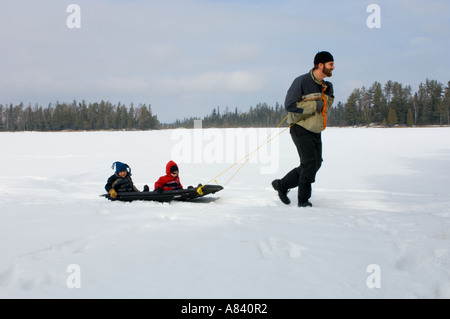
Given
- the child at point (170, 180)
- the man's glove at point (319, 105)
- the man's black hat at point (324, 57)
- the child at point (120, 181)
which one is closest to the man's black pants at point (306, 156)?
the man's glove at point (319, 105)

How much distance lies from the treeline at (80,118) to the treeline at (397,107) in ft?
209

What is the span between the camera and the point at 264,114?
140125 mm

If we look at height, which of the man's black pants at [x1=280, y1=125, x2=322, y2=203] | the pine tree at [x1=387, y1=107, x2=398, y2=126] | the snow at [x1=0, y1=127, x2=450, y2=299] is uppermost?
the pine tree at [x1=387, y1=107, x2=398, y2=126]

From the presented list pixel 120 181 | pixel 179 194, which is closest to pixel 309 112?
pixel 179 194

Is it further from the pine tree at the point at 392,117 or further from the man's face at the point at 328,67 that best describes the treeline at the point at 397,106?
the man's face at the point at 328,67

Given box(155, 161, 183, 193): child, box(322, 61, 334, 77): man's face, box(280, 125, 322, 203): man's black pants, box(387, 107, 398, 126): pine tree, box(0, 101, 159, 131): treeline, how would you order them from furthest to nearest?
box(0, 101, 159, 131): treeline, box(387, 107, 398, 126): pine tree, box(155, 161, 183, 193): child, box(280, 125, 322, 203): man's black pants, box(322, 61, 334, 77): man's face

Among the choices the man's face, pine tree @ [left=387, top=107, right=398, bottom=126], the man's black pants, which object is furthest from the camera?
pine tree @ [left=387, top=107, right=398, bottom=126]

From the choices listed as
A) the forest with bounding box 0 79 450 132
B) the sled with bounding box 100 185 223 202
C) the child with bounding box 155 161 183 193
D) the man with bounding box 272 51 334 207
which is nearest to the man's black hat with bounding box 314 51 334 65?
the man with bounding box 272 51 334 207

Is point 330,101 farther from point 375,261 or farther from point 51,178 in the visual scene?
point 51,178

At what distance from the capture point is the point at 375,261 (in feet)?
7.92

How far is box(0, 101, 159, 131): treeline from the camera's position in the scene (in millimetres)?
112125

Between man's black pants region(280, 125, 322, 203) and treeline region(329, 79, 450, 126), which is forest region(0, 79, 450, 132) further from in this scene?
man's black pants region(280, 125, 322, 203)

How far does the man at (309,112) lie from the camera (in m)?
4.53
